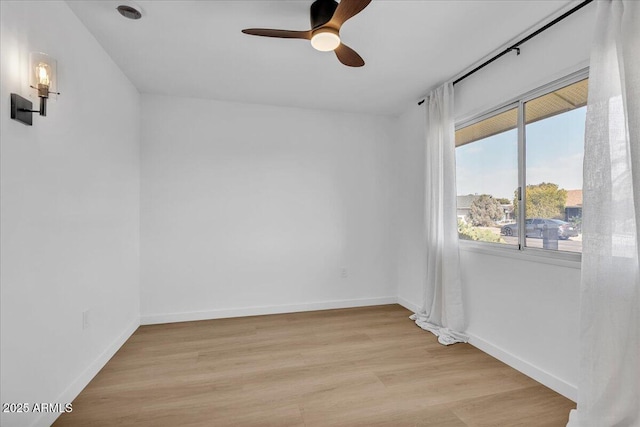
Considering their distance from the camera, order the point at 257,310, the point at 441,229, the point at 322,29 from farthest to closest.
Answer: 1. the point at 257,310
2. the point at 441,229
3. the point at 322,29

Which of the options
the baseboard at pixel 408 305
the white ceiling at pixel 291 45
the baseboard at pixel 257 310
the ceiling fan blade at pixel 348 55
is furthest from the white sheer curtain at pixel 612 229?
the baseboard at pixel 257 310

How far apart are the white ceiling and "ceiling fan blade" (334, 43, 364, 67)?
240mm

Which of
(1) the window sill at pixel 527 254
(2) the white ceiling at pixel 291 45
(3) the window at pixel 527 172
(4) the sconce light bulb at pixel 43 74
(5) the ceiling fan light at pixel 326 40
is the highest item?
(2) the white ceiling at pixel 291 45

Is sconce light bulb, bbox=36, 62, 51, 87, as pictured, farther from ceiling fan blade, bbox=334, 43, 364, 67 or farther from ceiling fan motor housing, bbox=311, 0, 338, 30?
ceiling fan blade, bbox=334, 43, 364, 67

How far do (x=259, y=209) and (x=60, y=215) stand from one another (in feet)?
6.79

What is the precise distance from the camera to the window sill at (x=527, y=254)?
2031 millimetres

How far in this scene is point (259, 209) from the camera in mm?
3791

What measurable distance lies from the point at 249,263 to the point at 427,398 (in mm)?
2402

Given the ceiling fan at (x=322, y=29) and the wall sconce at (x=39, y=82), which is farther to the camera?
the ceiling fan at (x=322, y=29)

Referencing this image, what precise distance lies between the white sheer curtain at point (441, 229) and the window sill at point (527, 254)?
17 centimetres

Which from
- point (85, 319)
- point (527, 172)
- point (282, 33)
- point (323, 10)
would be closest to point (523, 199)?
point (527, 172)

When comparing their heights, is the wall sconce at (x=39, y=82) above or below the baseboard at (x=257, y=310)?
above

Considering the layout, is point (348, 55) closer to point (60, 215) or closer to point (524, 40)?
point (524, 40)

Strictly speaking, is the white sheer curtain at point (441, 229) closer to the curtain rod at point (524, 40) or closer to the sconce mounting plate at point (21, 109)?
the curtain rod at point (524, 40)
